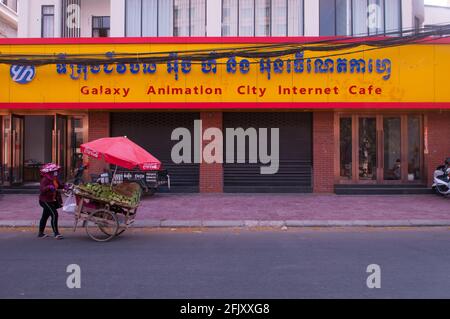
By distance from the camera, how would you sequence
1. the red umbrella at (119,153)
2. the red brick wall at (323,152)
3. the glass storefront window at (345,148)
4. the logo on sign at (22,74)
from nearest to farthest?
1. the red umbrella at (119,153)
2. the logo on sign at (22,74)
3. the red brick wall at (323,152)
4. the glass storefront window at (345,148)

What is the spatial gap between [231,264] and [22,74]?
12.1 metres

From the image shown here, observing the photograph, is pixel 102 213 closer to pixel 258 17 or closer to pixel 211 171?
pixel 211 171

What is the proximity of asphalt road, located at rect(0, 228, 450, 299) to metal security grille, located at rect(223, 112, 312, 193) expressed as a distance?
628 centimetres

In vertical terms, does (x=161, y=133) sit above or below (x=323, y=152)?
above

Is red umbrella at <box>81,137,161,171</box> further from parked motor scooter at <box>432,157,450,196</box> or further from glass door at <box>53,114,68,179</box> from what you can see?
parked motor scooter at <box>432,157,450,196</box>

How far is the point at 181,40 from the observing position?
15.7 meters

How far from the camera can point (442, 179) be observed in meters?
15.0

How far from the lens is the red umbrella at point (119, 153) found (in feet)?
28.8

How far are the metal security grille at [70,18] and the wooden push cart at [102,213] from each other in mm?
12991

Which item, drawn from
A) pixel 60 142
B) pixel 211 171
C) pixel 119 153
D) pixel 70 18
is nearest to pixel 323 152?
pixel 211 171

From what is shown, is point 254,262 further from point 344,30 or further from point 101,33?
point 101,33

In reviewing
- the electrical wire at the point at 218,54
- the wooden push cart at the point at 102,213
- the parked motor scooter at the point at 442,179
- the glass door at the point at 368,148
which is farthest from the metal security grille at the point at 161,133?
A: the parked motor scooter at the point at 442,179

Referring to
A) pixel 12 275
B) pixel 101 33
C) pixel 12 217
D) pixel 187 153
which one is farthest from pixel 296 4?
pixel 12 275

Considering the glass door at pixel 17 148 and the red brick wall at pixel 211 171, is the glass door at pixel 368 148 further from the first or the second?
the glass door at pixel 17 148
